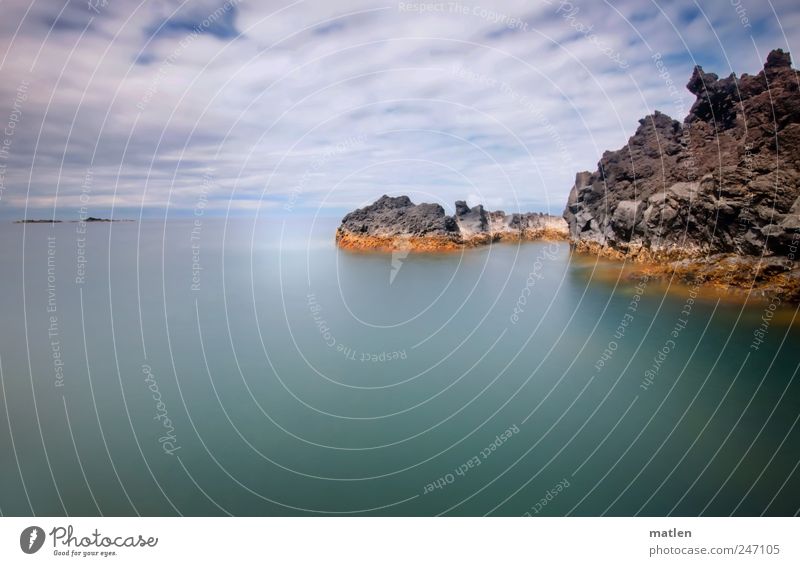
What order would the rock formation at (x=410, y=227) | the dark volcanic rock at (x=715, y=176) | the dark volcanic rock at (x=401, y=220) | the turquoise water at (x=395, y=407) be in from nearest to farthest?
1. the turquoise water at (x=395, y=407)
2. the dark volcanic rock at (x=715, y=176)
3. the rock formation at (x=410, y=227)
4. the dark volcanic rock at (x=401, y=220)

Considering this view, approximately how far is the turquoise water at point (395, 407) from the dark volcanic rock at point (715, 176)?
6587 millimetres

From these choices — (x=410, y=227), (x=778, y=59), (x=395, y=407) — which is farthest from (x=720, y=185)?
(x=410, y=227)

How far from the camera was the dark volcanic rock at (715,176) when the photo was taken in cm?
3066

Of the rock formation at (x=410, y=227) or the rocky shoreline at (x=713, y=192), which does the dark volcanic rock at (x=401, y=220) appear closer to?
the rock formation at (x=410, y=227)

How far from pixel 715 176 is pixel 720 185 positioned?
1210 mm

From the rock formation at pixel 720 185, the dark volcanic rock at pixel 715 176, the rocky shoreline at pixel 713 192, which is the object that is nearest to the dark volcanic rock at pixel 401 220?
the rocky shoreline at pixel 713 192

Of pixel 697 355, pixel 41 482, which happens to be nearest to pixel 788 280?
pixel 697 355

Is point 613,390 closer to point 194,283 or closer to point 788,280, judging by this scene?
point 788,280

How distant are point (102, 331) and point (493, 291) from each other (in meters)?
29.2

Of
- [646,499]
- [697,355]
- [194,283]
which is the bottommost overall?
[646,499]

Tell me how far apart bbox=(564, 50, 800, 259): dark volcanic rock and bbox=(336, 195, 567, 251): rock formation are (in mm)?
25063

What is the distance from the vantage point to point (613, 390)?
17828mm

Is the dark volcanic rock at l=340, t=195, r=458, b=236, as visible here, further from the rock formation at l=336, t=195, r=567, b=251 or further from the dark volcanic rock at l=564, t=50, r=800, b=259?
the dark volcanic rock at l=564, t=50, r=800, b=259

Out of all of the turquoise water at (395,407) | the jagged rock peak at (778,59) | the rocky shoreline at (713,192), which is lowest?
the turquoise water at (395,407)
